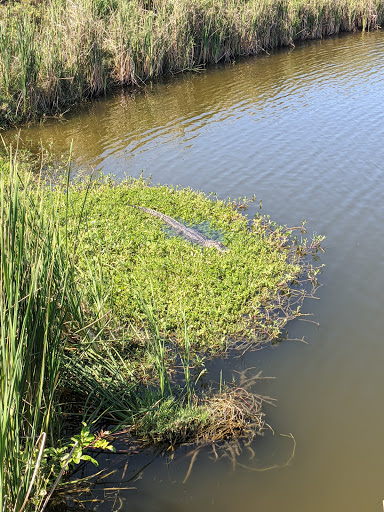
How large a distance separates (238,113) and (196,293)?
26.0 ft

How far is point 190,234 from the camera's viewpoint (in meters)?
6.46

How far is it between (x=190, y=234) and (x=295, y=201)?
209cm

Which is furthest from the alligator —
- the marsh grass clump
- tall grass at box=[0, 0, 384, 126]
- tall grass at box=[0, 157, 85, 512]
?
tall grass at box=[0, 0, 384, 126]

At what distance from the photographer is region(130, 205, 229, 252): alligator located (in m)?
6.20

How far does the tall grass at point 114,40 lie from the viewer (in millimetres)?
10820

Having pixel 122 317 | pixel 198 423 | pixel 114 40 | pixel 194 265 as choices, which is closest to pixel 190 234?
pixel 194 265

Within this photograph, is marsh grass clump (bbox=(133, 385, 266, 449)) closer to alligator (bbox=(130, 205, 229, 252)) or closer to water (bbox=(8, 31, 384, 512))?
water (bbox=(8, 31, 384, 512))

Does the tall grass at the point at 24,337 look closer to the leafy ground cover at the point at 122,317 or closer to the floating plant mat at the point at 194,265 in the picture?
the leafy ground cover at the point at 122,317

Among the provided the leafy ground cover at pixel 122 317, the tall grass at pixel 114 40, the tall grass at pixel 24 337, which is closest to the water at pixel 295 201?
the leafy ground cover at pixel 122 317

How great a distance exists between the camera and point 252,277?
5641 millimetres

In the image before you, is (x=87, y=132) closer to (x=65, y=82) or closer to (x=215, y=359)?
(x=65, y=82)

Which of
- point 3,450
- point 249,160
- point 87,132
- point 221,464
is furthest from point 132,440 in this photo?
point 87,132

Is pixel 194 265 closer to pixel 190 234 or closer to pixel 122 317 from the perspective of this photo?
pixel 190 234

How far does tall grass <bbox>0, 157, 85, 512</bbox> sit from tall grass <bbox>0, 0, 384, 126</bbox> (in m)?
8.91
